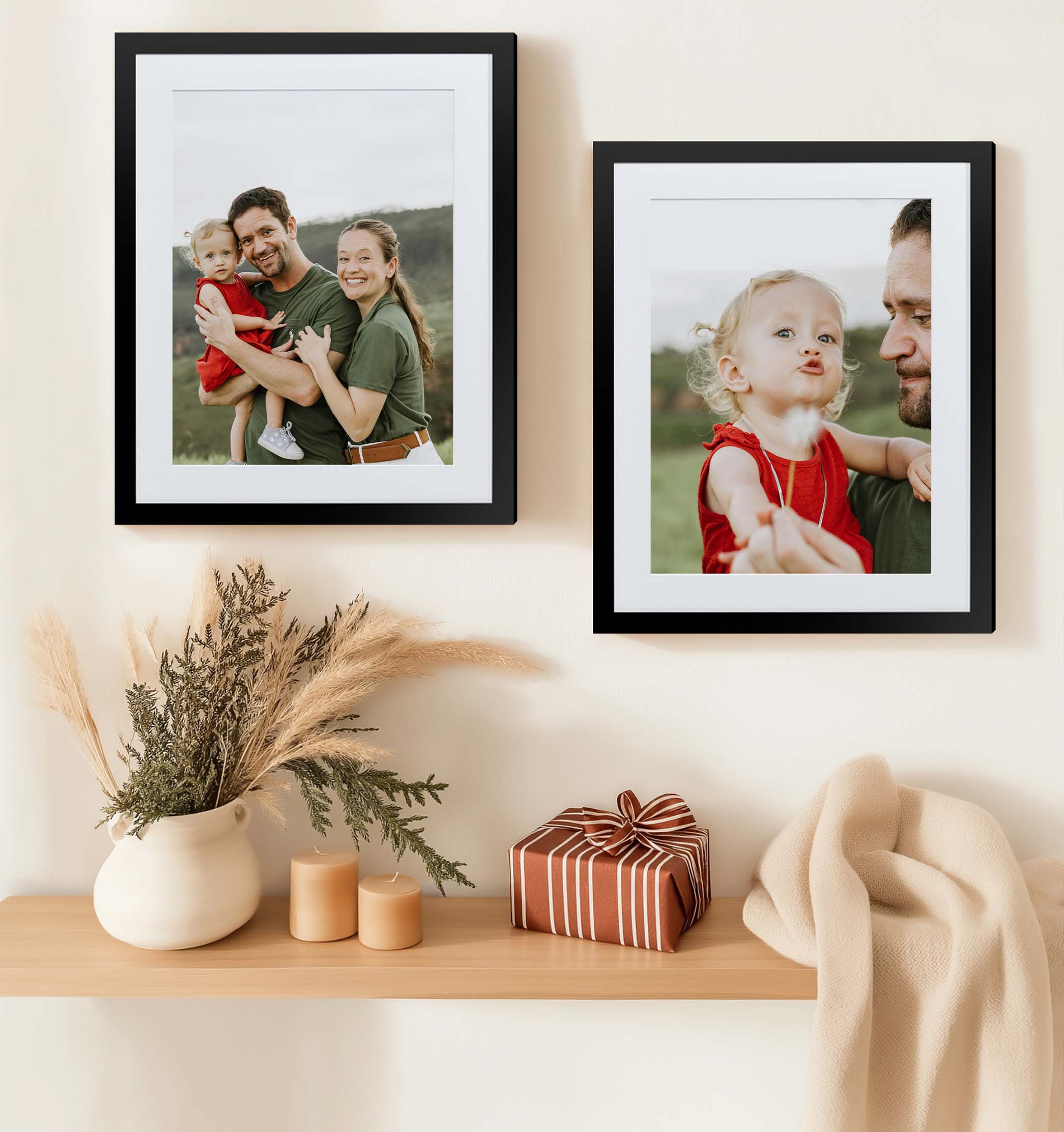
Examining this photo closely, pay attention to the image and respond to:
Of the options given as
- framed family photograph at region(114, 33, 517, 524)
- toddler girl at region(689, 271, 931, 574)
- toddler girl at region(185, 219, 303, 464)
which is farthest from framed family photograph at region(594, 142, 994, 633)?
A: toddler girl at region(185, 219, 303, 464)

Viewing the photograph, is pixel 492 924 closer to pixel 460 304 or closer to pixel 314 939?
pixel 314 939

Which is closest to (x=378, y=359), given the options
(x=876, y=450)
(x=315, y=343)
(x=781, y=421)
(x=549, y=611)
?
(x=315, y=343)

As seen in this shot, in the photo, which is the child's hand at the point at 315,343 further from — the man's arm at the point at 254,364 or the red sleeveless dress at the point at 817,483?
the red sleeveless dress at the point at 817,483

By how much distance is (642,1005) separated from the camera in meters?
0.96

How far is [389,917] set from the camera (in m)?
0.83

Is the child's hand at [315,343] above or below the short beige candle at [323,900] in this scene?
above

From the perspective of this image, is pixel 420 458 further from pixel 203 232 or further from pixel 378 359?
pixel 203 232

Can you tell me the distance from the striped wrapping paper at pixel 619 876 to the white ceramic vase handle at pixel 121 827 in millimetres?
356

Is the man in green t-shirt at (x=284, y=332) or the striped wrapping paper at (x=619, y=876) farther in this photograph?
the man in green t-shirt at (x=284, y=332)

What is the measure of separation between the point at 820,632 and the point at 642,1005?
1.45 ft

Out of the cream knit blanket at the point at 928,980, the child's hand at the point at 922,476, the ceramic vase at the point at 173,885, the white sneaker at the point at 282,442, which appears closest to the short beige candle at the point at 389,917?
the ceramic vase at the point at 173,885

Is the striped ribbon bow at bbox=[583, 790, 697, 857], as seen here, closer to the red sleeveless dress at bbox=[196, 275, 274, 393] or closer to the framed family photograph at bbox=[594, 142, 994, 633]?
the framed family photograph at bbox=[594, 142, 994, 633]

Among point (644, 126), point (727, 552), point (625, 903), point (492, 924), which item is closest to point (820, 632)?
point (727, 552)

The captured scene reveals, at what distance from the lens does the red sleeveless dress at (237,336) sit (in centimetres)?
92
